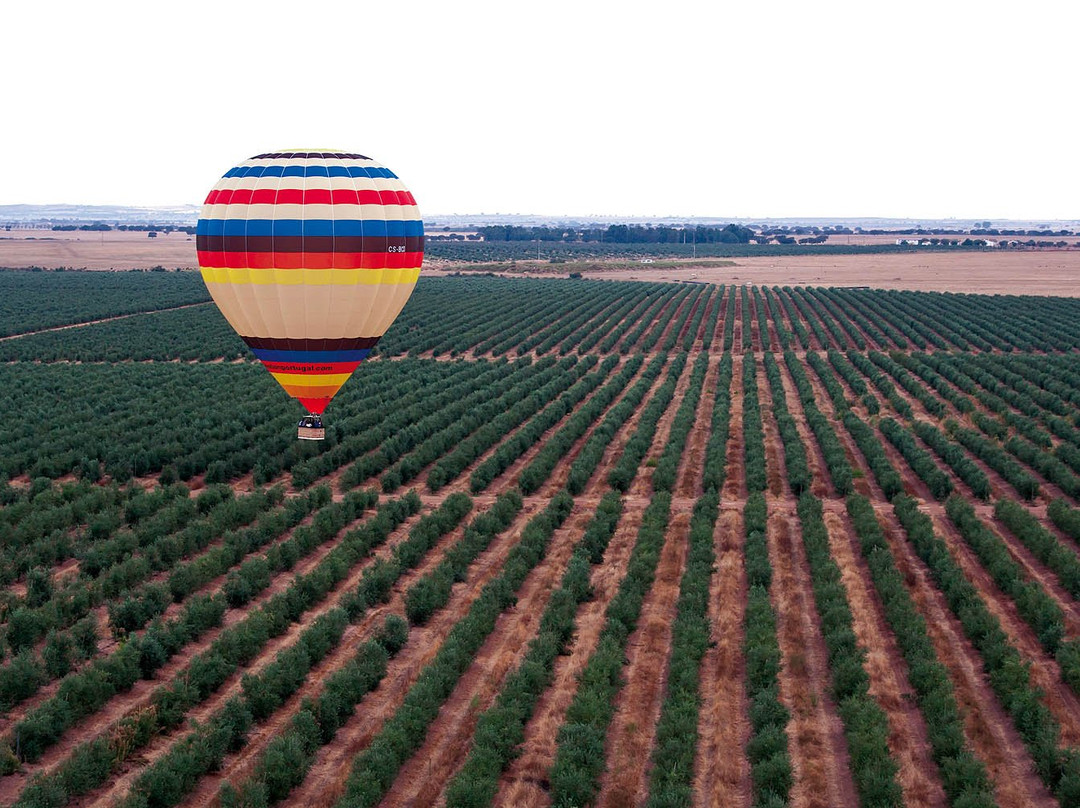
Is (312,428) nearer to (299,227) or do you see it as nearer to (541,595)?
(299,227)

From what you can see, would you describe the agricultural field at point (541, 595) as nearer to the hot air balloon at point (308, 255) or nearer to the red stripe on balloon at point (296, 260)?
the hot air balloon at point (308, 255)

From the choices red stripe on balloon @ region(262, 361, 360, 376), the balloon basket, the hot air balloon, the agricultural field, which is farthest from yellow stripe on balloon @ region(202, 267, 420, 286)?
the agricultural field

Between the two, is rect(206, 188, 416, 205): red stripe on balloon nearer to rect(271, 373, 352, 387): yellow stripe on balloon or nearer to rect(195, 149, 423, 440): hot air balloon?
rect(195, 149, 423, 440): hot air balloon

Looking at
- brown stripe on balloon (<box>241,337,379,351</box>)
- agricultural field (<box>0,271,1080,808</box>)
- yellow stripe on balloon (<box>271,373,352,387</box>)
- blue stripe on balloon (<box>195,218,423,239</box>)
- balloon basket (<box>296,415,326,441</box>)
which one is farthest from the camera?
balloon basket (<box>296,415,326,441</box>)

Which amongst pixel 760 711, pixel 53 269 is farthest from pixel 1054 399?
pixel 53 269

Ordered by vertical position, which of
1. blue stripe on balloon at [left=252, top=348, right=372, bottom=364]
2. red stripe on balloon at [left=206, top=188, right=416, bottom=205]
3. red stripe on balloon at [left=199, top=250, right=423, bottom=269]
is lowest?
blue stripe on balloon at [left=252, top=348, right=372, bottom=364]

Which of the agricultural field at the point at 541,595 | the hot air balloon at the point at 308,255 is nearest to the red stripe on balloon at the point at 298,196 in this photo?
the hot air balloon at the point at 308,255

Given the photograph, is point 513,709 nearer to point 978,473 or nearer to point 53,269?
point 978,473

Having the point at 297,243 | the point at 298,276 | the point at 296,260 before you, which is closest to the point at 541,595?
the point at 298,276
